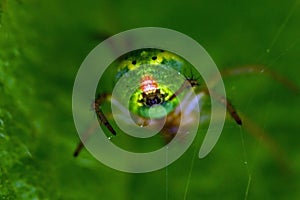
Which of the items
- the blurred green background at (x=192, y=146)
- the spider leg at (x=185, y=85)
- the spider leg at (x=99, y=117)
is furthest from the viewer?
the spider leg at (x=185, y=85)

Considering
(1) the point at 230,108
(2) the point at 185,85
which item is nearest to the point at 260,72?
(1) the point at 230,108

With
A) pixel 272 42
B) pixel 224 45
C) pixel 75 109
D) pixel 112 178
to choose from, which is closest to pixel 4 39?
pixel 75 109

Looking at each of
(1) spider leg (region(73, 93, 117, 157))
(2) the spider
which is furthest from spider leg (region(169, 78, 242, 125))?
(1) spider leg (region(73, 93, 117, 157))

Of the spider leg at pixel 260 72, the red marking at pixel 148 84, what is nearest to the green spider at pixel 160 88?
the red marking at pixel 148 84

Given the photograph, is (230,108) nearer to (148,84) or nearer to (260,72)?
(260,72)

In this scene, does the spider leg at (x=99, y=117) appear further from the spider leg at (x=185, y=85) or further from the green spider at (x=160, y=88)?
the spider leg at (x=185, y=85)

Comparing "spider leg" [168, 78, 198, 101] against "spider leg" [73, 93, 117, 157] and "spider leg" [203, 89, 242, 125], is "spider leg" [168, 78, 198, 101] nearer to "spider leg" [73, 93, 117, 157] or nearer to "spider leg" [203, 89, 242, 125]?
"spider leg" [203, 89, 242, 125]

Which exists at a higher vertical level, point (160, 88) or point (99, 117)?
point (160, 88)

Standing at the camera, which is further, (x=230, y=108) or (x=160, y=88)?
(x=160, y=88)
